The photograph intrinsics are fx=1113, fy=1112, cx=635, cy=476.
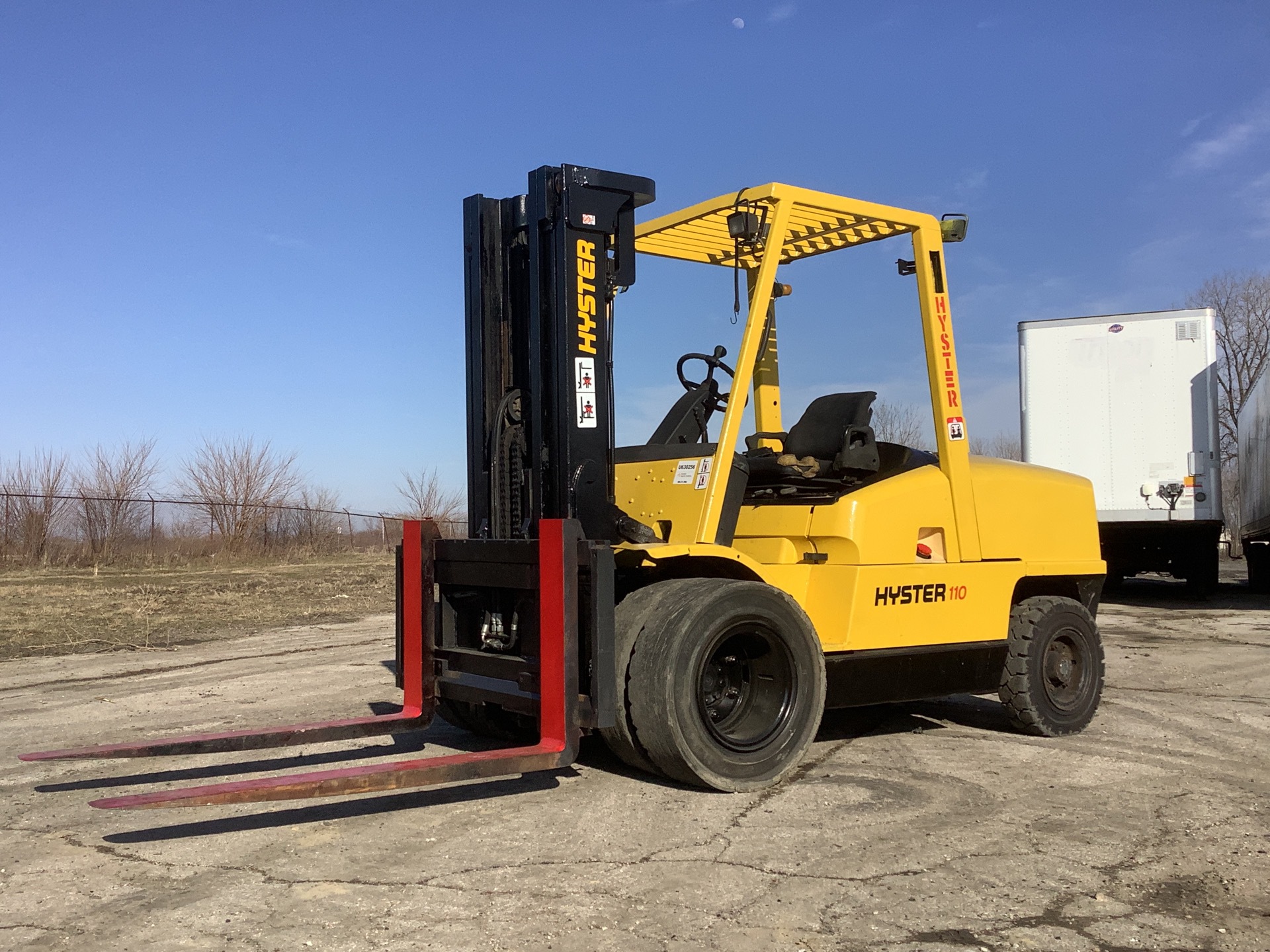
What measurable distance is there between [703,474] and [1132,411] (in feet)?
38.4

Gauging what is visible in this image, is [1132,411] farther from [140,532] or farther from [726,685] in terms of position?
[140,532]

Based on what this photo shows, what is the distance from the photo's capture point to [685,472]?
591 cm

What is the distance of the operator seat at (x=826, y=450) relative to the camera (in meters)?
6.32

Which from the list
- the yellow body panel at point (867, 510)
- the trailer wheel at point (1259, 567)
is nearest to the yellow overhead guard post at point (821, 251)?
the yellow body panel at point (867, 510)

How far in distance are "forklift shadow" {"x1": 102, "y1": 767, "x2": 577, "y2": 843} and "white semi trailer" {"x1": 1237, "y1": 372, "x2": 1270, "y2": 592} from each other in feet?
52.2

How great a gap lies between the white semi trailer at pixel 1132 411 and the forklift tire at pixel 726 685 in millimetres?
11417

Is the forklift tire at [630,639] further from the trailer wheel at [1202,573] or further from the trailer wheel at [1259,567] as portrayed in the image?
the trailer wheel at [1259,567]

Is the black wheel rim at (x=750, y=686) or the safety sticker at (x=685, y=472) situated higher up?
the safety sticker at (x=685, y=472)

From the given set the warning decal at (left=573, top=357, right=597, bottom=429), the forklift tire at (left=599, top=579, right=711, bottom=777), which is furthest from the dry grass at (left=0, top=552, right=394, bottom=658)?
the forklift tire at (left=599, top=579, right=711, bottom=777)

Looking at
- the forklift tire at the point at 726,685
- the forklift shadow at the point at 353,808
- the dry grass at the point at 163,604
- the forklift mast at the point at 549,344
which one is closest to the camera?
the forklift shadow at the point at 353,808

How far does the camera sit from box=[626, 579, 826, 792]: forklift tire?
5.09 meters

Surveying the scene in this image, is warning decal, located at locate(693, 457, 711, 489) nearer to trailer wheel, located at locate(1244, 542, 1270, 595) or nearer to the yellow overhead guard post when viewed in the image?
the yellow overhead guard post

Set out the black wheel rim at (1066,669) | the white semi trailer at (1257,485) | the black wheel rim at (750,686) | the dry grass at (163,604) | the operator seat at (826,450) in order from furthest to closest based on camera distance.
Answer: the white semi trailer at (1257,485) < the dry grass at (163,604) < the black wheel rim at (1066,669) < the operator seat at (826,450) < the black wheel rim at (750,686)

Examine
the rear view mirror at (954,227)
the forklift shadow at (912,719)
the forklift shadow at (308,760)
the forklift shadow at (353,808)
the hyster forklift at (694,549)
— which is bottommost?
the forklift shadow at (912,719)
